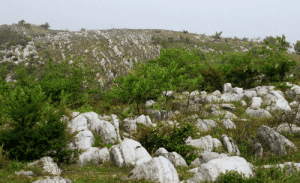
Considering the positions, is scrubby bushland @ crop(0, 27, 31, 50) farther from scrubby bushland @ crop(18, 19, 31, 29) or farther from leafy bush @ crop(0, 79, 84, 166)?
leafy bush @ crop(0, 79, 84, 166)

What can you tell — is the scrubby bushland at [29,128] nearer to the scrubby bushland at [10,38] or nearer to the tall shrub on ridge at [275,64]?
the tall shrub on ridge at [275,64]

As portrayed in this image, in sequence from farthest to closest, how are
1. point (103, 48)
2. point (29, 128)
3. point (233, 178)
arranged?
point (103, 48)
point (29, 128)
point (233, 178)

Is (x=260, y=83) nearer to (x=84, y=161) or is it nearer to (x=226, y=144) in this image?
(x=226, y=144)

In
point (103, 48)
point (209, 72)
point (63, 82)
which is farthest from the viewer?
point (103, 48)

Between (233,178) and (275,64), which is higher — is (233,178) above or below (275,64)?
below

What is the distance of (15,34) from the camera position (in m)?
54.7

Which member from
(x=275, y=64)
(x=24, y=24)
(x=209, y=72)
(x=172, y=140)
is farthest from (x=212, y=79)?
(x=24, y=24)

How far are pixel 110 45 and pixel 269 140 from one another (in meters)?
55.7

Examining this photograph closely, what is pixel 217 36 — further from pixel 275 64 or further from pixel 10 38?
pixel 10 38

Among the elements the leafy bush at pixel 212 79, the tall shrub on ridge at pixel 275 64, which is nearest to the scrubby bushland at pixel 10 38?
the leafy bush at pixel 212 79

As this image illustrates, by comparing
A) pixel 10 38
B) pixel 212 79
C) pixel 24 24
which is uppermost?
pixel 24 24

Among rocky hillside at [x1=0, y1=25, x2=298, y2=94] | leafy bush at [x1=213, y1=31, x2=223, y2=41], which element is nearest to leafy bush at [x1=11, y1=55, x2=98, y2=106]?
rocky hillside at [x1=0, y1=25, x2=298, y2=94]

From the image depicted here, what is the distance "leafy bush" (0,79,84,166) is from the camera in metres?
6.04

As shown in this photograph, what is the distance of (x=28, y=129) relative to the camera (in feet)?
21.1
